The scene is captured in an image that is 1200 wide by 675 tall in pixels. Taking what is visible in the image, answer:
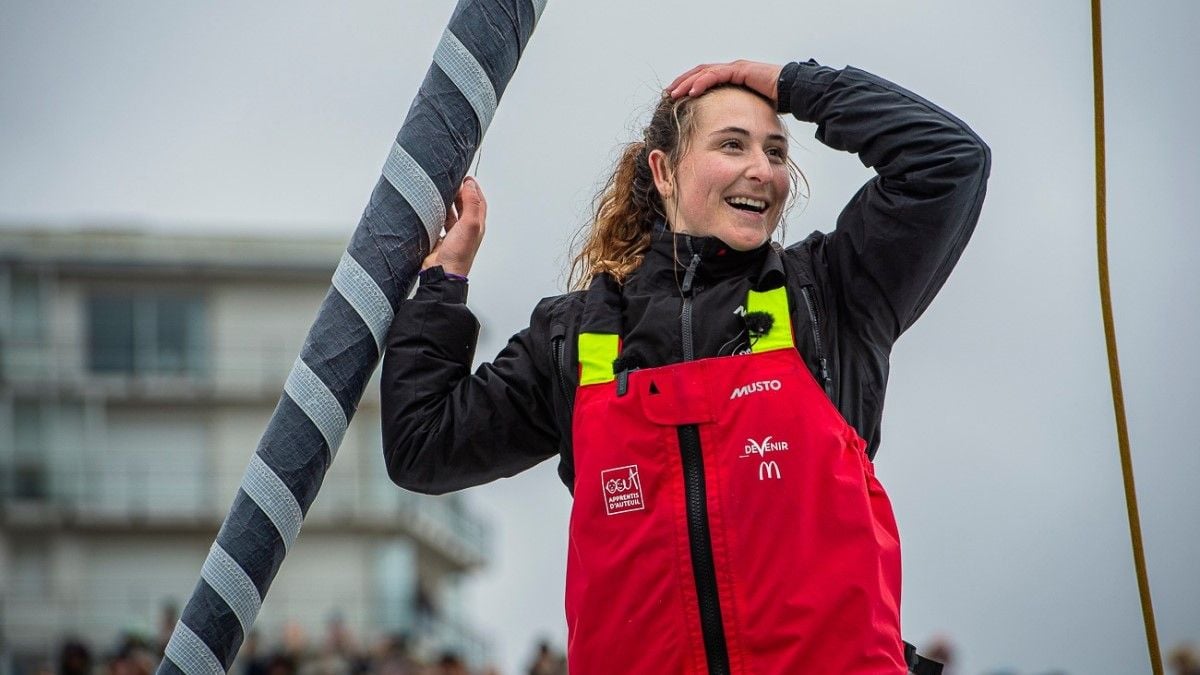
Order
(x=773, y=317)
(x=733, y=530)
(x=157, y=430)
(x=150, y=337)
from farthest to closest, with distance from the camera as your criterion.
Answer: (x=157, y=430) < (x=150, y=337) < (x=773, y=317) < (x=733, y=530)

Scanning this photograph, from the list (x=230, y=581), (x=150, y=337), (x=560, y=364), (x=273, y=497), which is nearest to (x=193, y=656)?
(x=230, y=581)

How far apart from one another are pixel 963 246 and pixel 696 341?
2.11 feet

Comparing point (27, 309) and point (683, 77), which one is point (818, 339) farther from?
point (27, 309)

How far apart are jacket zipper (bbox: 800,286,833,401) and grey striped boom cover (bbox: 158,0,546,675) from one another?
929 mm

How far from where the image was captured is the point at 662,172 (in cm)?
470

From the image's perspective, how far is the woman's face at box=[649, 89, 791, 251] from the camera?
4.43 metres

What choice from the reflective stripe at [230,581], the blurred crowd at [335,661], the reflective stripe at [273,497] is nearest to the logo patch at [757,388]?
the reflective stripe at [273,497]

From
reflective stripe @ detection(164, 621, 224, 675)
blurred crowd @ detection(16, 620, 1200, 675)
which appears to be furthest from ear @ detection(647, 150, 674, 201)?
blurred crowd @ detection(16, 620, 1200, 675)

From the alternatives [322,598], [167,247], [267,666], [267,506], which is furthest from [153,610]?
[267,506]

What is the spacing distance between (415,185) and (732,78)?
2.47 ft

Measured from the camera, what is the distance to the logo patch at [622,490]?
410 centimetres

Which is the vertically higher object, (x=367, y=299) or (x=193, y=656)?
(x=367, y=299)

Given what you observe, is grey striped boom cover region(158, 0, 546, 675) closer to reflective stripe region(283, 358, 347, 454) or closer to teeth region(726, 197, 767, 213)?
reflective stripe region(283, 358, 347, 454)

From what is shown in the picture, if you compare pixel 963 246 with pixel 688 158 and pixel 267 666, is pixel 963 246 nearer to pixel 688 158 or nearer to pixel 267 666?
pixel 688 158
